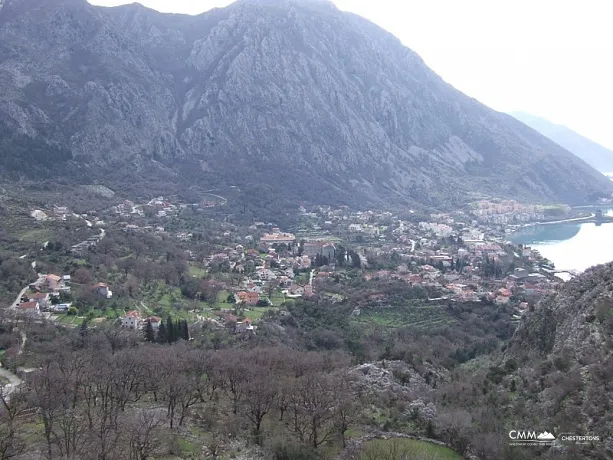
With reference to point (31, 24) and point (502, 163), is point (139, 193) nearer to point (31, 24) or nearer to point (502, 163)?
point (31, 24)

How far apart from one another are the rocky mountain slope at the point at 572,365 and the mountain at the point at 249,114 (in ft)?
261

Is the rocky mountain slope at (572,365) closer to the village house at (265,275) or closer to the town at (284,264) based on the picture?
the town at (284,264)

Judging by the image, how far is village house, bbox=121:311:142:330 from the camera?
35.5 metres

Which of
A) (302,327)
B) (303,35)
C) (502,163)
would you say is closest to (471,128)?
(502,163)

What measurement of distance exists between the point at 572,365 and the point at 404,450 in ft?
24.9

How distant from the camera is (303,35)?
142m

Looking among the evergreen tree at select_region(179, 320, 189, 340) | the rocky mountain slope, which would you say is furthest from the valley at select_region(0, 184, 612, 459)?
the rocky mountain slope

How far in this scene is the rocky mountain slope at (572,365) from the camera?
15.6 meters

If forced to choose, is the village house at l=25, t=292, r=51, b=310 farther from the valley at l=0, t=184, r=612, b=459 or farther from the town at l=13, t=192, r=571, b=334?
the valley at l=0, t=184, r=612, b=459

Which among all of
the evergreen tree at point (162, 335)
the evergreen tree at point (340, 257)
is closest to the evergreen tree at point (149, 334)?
the evergreen tree at point (162, 335)

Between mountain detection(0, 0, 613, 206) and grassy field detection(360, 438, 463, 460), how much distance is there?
8442cm

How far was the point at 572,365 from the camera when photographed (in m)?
19.1

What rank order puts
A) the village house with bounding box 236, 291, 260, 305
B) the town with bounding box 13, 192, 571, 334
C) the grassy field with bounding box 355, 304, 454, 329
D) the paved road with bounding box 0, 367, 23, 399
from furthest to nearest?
the village house with bounding box 236, 291, 260, 305 → the grassy field with bounding box 355, 304, 454, 329 → the town with bounding box 13, 192, 571, 334 → the paved road with bounding box 0, 367, 23, 399

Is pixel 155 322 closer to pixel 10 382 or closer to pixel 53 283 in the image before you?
pixel 53 283
